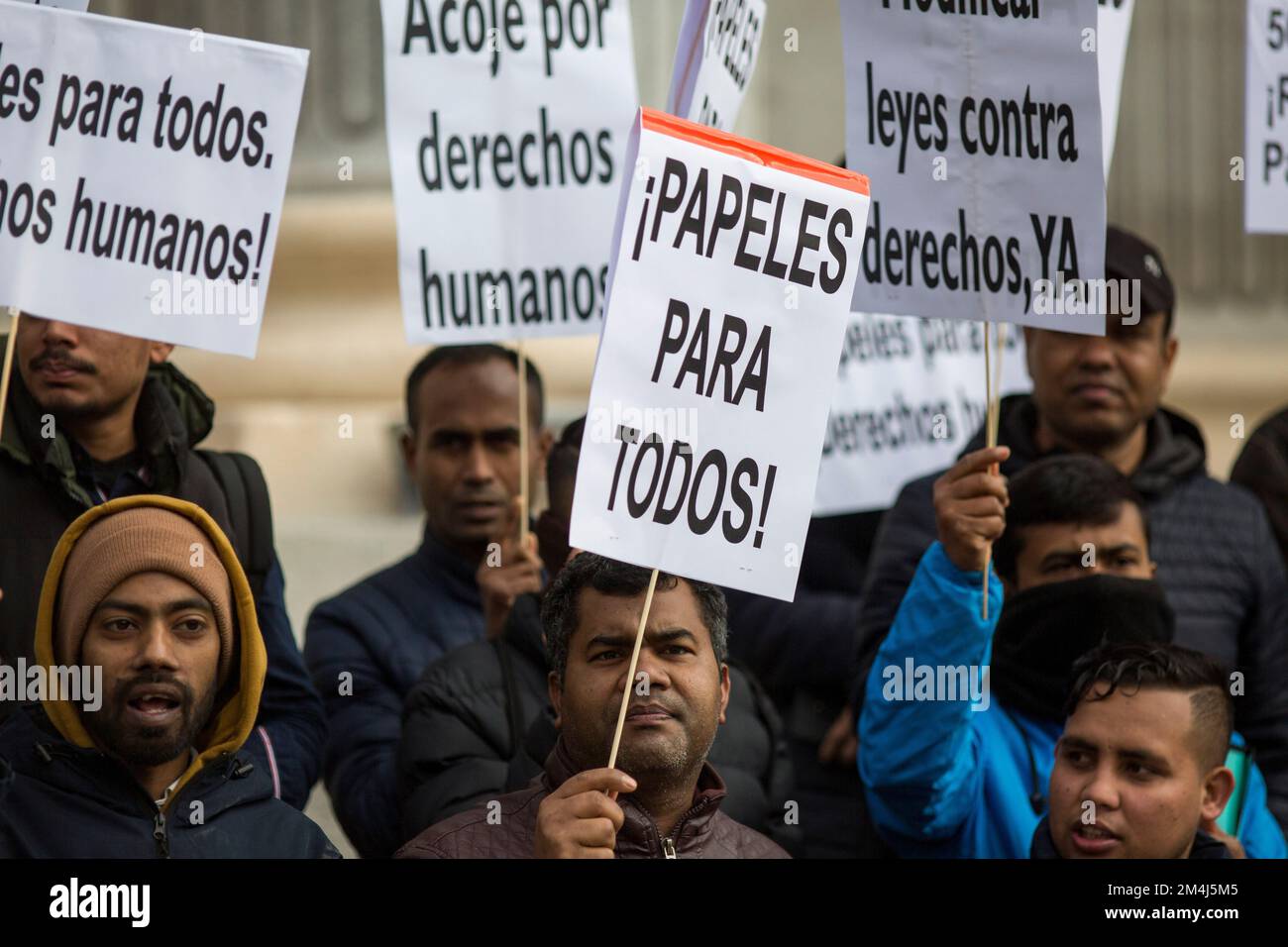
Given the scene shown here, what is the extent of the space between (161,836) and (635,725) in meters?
0.90

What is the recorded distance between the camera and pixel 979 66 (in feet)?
16.6

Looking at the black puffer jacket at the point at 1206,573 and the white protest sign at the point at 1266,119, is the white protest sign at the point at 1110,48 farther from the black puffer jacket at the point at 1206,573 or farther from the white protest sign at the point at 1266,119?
the black puffer jacket at the point at 1206,573

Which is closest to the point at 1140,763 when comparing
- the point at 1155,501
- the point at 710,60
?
the point at 1155,501

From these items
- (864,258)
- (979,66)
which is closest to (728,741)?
(864,258)

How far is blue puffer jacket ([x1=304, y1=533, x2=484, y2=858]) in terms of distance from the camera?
522 centimetres

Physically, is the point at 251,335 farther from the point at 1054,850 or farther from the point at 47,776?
the point at 1054,850

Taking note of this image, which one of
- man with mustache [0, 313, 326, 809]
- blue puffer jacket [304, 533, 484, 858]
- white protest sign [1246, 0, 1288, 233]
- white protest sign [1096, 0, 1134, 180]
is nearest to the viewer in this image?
man with mustache [0, 313, 326, 809]

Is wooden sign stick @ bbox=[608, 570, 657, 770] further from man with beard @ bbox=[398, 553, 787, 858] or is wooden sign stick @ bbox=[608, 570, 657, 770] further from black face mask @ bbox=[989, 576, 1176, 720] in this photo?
black face mask @ bbox=[989, 576, 1176, 720]

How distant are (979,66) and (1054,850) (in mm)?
1821

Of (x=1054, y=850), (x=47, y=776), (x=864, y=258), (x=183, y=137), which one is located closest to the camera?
(x=47, y=776)

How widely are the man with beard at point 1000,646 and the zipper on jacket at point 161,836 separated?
159 centimetres

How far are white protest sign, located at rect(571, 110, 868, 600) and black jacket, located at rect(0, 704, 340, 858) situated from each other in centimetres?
86

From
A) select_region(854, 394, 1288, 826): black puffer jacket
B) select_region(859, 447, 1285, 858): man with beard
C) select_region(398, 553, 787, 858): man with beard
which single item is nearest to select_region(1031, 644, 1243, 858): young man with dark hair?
select_region(859, 447, 1285, 858): man with beard

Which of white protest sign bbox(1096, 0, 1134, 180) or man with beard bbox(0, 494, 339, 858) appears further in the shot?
white protest sign bbox(1096, 0, 1134, 180)
